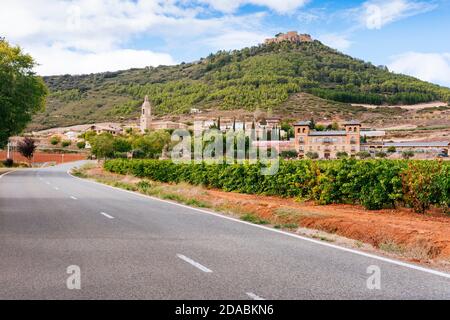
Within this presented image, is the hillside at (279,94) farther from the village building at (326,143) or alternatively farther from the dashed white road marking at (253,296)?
the dashed white road marking at (253,296)

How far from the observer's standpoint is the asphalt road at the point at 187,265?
21.0ft

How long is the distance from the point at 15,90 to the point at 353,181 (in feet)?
118

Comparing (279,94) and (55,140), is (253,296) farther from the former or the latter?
(279,94)

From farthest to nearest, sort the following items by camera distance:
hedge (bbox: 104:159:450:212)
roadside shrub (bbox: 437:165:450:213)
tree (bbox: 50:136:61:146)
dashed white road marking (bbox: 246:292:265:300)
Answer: tree (bbox: 50:136:61:146)
hedge (bbox: 104:159:450:212)
roadside shrub (bbox: 437:165:450:213)
dashed white road marking (bbox: 246:292:265:300)

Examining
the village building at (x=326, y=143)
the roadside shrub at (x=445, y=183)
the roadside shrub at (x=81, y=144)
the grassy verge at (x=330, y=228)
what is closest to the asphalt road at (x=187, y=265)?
the grassy verge at (x=330, y=228)

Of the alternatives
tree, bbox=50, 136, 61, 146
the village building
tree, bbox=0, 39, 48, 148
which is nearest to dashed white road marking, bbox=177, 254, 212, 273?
tree, bbox=0, 39, 48, 148

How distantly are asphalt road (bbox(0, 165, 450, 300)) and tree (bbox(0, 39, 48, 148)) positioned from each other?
34.8m

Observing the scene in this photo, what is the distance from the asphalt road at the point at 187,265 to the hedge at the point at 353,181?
19.8 ft

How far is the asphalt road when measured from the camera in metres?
6.39

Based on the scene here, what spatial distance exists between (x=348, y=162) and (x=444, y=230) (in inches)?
296

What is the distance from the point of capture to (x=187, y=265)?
809cm

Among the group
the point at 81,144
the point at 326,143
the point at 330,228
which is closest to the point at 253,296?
the point at 330,228

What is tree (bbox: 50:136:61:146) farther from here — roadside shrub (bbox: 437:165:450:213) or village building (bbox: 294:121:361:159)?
→ roadside shrub (bbox: 437:165:450:213)
